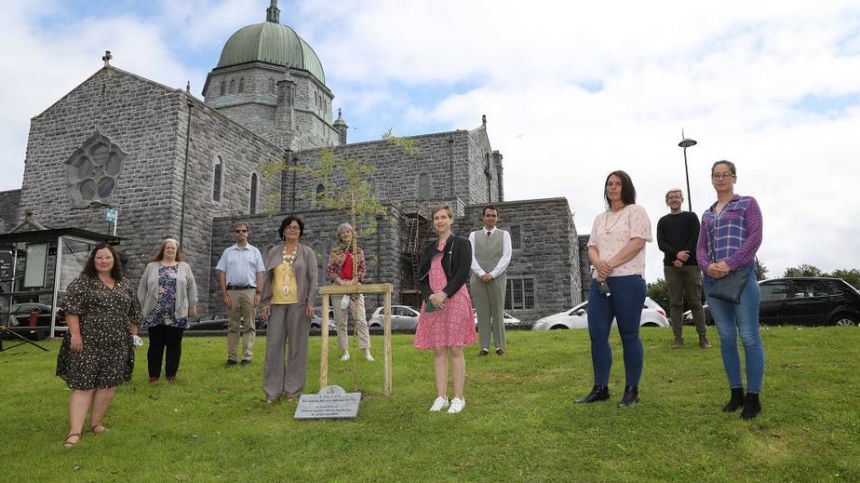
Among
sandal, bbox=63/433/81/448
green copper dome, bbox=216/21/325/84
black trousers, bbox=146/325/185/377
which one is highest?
green copper dome, bbox=216/21/325/84

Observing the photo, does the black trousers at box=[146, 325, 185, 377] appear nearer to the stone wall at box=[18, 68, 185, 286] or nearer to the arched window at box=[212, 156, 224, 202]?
the stone wall at box=[18, 68, 185, 286]

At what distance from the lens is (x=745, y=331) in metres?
4.77

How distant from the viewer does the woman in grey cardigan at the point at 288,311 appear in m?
6.49

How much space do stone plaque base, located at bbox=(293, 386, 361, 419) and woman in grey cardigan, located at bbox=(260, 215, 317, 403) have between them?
2.27ft

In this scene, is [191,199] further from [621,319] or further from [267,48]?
[621,319]

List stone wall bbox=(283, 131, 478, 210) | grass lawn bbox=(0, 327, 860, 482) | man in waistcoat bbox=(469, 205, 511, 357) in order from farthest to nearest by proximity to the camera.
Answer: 1. stone wall bbox=(283, 131, 478, 210)
2. man in waistcoat bbox=(469, 205, 511, 357)
3. grass lawn bbox=(0, 327, 860, 482)

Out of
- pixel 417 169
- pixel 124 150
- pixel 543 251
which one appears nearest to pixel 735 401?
pixel 543 251

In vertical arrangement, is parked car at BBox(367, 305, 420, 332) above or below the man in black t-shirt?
below

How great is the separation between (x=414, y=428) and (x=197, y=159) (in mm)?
24288

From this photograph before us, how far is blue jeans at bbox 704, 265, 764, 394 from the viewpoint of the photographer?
15.5 ft

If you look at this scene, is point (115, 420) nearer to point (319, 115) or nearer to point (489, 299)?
point (489, 299)

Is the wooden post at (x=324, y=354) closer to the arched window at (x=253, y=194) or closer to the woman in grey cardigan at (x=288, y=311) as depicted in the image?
the woman in grey cardigan at (x=288, y=311)

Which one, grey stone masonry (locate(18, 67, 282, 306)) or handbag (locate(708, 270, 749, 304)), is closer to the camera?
handbag (locate(708, 270, 749, 304))

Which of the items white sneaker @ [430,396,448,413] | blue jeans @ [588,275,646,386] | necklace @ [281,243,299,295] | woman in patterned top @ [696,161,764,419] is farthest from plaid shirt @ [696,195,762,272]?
necklace @ [281,243,299,295]
